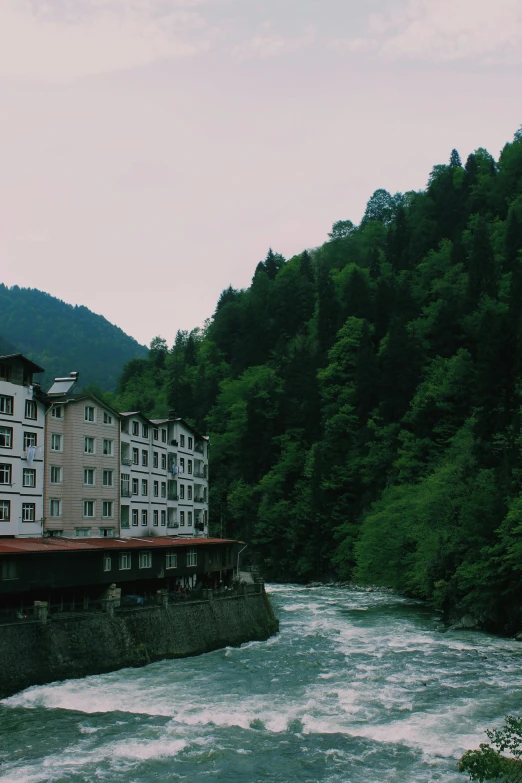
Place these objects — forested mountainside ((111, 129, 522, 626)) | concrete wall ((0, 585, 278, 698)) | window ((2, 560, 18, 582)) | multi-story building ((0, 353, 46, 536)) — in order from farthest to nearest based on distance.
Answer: forested mountainside ((111, 129, 522, 626))
multi-story building ((0, 353, 46, 536))
window ((2, 560, 18, 582))
concrete wall ((0, 585, 278, 698))

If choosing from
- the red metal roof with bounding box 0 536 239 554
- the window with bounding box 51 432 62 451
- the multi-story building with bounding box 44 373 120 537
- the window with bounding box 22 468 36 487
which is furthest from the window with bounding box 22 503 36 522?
the window with bounding box 51 432 62 451

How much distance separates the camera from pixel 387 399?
101 metres

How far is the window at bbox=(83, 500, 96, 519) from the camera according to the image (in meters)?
57.9

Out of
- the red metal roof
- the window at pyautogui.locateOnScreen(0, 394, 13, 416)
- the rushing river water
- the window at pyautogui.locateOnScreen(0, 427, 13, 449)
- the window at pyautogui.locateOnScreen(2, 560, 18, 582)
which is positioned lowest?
the rushing river water

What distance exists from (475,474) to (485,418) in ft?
35.0

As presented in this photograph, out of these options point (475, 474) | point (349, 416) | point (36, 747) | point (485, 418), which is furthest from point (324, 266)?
point (36, 747)

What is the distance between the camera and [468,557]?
56062 millimetres

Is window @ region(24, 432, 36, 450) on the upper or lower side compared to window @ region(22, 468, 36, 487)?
upper

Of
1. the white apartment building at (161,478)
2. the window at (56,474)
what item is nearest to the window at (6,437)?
the window at (56,474)

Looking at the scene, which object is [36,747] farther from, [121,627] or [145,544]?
[145,544]

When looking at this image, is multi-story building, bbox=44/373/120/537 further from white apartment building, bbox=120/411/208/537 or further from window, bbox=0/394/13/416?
window, bbox=0/394/13/416

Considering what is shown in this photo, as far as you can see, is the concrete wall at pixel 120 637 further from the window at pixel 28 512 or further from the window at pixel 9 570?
the window at pixel 28 512

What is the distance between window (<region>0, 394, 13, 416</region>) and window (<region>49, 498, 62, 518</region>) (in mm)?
8470

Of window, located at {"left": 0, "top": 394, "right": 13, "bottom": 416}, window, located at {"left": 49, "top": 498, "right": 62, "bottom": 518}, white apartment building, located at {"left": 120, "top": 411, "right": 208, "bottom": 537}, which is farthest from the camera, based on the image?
white apartment building, located at {"left": 120, "top": 411, "right": 208, "bottom": 537}
